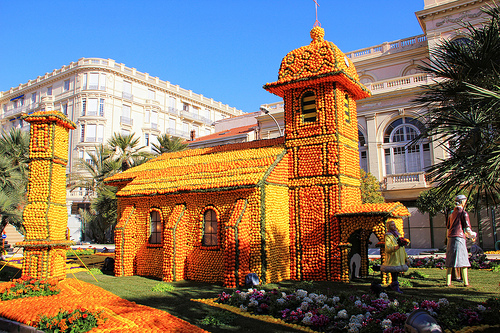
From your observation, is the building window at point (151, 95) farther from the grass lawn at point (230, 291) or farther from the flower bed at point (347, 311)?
the flower bed at point (347, 311)

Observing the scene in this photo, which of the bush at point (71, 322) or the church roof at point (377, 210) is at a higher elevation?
the church roof at point (377, 210)

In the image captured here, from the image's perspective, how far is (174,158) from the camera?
21156 millimetres

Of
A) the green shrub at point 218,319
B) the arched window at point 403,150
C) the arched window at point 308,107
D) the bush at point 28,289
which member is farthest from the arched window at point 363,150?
the bush at point 28,289

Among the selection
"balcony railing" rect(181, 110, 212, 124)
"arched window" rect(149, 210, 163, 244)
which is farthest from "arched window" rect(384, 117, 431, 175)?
"balcony railing" rect(181, 110, 212, 124)

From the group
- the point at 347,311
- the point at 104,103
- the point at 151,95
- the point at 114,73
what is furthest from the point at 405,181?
the point at 114,73

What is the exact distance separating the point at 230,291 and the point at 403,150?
2390 centimetres

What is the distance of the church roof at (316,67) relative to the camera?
629 inches

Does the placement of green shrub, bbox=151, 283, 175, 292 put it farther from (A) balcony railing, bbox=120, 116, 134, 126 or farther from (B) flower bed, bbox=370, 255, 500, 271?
(A) balcony railing, bbox=120, 116, 134, 126

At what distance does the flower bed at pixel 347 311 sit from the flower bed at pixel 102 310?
7.33 feet

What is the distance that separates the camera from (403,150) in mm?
32438

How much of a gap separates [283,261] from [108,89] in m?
46.1

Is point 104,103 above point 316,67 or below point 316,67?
above

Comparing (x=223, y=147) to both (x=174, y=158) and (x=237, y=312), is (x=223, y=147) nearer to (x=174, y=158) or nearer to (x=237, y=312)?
(x=174, y=158)

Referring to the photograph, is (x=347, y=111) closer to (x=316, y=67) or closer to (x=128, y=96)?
(x=316, y=67)
